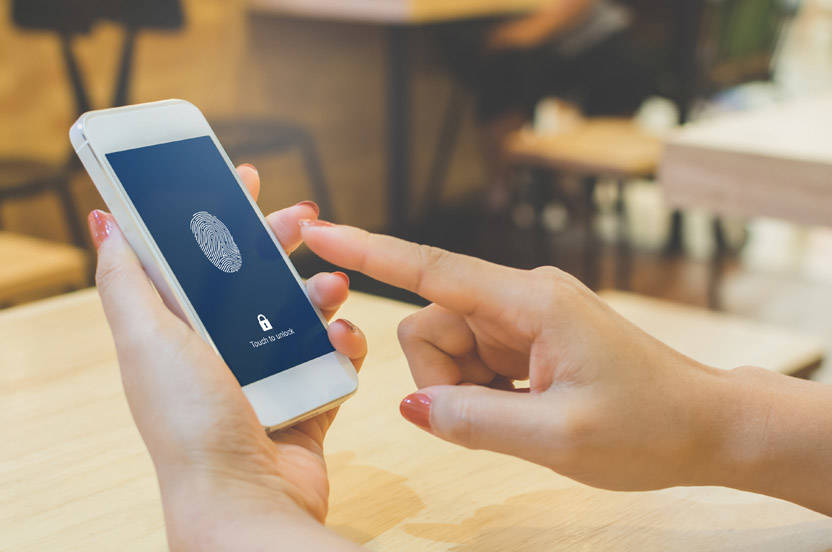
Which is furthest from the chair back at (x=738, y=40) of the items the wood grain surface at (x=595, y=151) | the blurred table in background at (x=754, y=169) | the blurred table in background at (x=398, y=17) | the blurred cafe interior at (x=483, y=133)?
the blurred table in background at (x=754, y=169)

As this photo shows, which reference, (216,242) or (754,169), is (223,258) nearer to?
(216,242)

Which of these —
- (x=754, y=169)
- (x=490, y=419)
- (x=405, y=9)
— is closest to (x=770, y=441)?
(x=490, y=419)

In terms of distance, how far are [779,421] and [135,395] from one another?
371mm

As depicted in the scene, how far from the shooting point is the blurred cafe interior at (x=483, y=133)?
1260mm

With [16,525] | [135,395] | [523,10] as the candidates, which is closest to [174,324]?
[135,395]

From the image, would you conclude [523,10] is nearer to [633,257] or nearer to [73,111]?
[633,257]

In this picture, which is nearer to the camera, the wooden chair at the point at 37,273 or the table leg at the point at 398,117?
the wooden chair at the point at 37,273

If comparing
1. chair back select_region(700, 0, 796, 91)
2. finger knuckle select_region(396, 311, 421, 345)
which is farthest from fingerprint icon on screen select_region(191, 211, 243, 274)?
chair back select_region(700, 0, 796, 91)

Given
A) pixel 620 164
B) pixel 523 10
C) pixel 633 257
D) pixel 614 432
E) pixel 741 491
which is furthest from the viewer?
pixel 633 257

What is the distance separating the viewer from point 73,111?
7.52 feet

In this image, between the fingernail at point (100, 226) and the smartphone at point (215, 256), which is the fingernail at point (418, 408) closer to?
the smartphone at point (215, 256)

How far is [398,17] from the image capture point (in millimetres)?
2119

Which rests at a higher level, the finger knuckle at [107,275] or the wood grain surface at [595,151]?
the finger knuckle at [107,275]

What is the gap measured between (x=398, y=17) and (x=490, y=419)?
1815 mm
